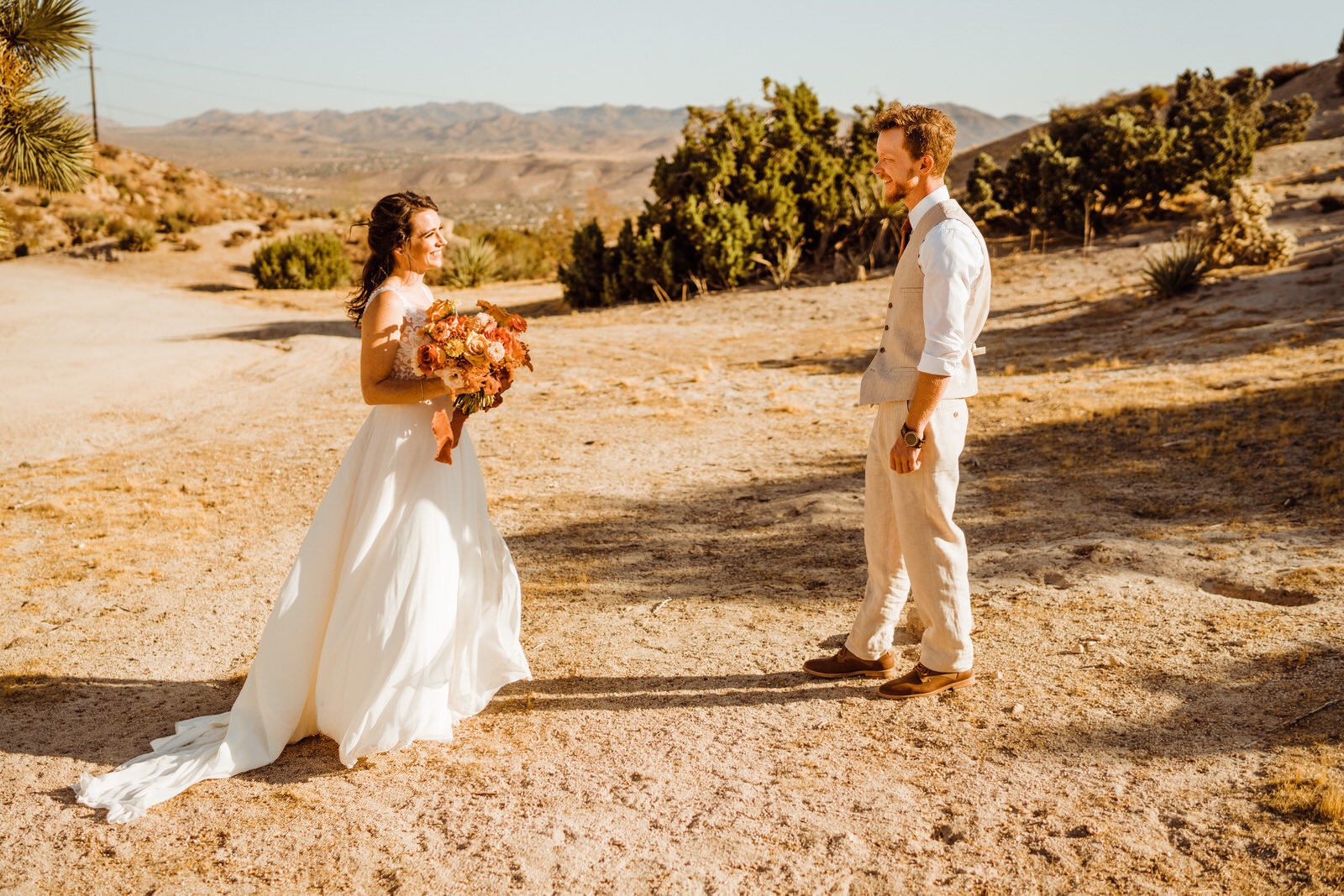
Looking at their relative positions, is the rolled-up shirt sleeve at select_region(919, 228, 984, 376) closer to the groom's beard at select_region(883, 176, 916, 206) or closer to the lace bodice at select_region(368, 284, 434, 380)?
the groom's beard at select_region(883, 176, 916, 206)

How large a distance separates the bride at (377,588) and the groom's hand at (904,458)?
1.55m

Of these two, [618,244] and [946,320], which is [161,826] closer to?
[946,320]

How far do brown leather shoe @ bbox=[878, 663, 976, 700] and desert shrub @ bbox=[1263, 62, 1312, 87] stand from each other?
141 ft

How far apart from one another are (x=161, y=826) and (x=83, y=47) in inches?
214

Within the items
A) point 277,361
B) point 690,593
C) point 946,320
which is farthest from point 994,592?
point 277,361

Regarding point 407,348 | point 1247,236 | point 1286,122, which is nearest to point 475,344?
point 407,348

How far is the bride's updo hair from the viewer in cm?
329

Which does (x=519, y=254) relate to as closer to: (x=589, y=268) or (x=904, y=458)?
(x=589, y=268)

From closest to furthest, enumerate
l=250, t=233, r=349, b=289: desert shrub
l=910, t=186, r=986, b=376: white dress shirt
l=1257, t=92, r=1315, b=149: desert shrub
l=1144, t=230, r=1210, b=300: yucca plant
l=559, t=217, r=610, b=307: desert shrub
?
1. l=910, t=186, r=986, b=376: white dress shirt
2. l=1144, t=230, r=1210, b=300: yucca plant
3. l=559, t=217, r=610, b=307: desert shrub
4. l=250, t=233, r=349, b=289: desert shrub
5. l=1257, t=92, r=1315, b=149: desert shrub

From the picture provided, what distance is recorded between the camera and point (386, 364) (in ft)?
10.7

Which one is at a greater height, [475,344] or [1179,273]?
[1179,273]

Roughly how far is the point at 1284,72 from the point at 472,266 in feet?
118

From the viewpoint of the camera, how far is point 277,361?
12.0 meters

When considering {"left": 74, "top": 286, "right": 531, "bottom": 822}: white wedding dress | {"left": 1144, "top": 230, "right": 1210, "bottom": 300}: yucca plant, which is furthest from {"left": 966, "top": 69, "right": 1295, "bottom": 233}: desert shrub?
{"left": 74, "top": 286, "right": 531, "bottom": 822}: white wedding dress
